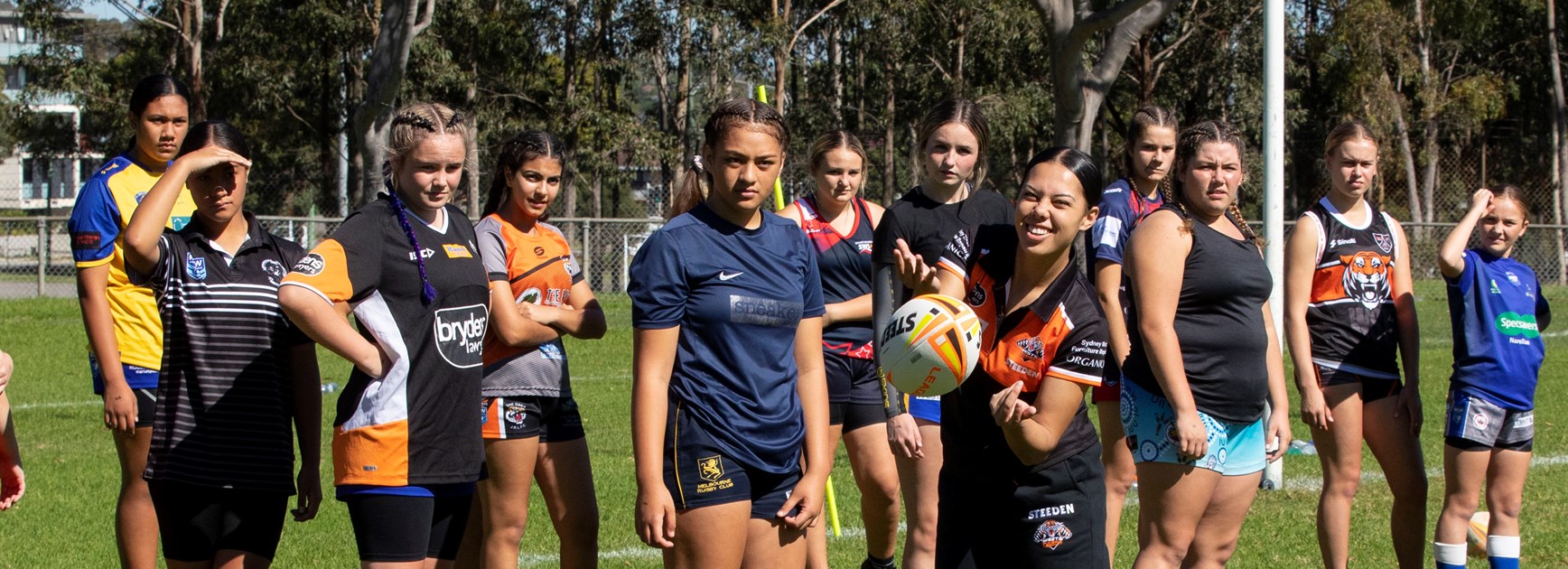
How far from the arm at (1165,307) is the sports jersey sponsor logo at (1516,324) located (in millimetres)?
1984

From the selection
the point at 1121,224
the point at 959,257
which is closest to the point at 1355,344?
the point at 1121,224

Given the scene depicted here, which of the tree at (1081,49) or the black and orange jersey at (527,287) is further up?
the tree at (1081,49)

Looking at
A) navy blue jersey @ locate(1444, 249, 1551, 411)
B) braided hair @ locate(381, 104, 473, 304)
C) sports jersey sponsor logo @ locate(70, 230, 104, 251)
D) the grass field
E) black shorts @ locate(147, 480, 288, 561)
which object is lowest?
the grass field

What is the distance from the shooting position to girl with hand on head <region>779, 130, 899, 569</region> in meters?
5.55

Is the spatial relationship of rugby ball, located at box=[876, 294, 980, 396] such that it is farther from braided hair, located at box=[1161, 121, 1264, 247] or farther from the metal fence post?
the metal fence post

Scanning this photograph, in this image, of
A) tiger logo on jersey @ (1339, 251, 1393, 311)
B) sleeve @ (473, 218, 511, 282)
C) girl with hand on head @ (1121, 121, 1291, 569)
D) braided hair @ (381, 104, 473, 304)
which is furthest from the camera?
tiger logo on jersey @ (1339, 251, 1393, 311)

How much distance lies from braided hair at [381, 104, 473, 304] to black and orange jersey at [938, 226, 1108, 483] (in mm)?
1536

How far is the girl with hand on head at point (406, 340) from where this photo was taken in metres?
3.72

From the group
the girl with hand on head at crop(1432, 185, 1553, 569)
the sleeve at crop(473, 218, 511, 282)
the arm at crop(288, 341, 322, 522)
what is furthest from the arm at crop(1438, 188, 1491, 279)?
the arm at crop(288, 341, 322, 522)

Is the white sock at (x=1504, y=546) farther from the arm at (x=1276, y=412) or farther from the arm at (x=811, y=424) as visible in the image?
the arm at (x=811, y=424)

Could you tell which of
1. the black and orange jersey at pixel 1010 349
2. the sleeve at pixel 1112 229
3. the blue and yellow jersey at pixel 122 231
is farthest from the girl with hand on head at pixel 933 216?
the blue and yellow jersey at pixel 122 231

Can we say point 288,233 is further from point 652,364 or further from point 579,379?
point 652,364

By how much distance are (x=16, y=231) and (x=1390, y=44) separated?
30568 mm

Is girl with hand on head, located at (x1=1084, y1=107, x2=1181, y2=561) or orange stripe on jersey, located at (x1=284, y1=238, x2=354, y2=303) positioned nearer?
orange stripe on jersey, located at (x1=284, y1=238, x2=354, y2=303)
